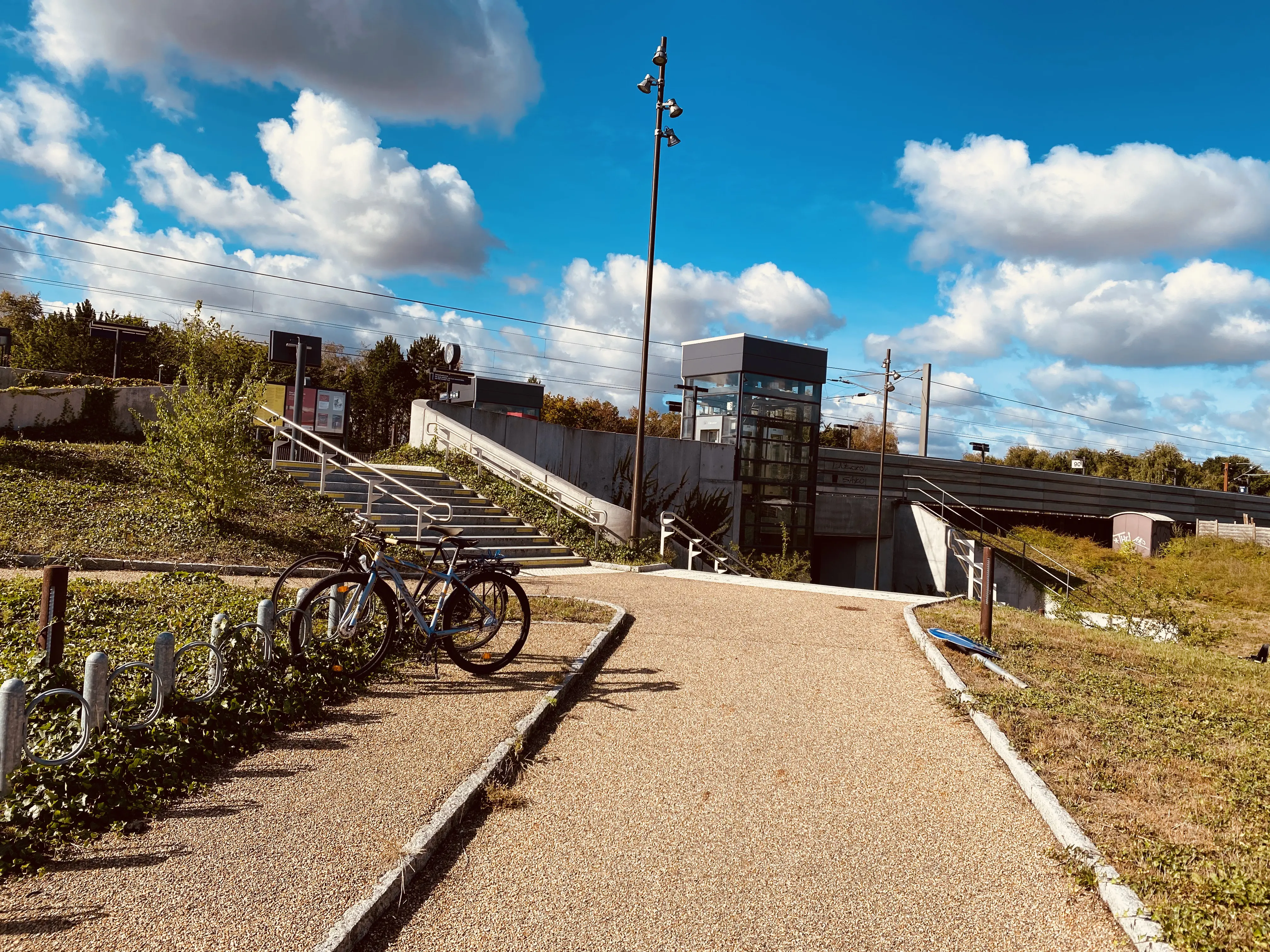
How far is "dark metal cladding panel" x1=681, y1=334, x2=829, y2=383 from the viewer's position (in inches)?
1092

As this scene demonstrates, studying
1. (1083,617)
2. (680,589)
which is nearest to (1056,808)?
(680,589)

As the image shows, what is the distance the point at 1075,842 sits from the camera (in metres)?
3.77

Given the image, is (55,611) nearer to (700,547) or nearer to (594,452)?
(700,547)

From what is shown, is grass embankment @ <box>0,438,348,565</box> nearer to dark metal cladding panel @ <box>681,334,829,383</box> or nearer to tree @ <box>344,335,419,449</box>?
dark metal cladding panel @ <box>681,334,829,383</box>

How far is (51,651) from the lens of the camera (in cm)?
480

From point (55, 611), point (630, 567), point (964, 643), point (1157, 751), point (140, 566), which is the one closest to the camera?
point (55, 611)

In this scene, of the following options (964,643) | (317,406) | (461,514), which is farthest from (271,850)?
(317,406)

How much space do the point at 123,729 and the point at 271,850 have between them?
4.44ft

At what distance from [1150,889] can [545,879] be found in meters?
2.52

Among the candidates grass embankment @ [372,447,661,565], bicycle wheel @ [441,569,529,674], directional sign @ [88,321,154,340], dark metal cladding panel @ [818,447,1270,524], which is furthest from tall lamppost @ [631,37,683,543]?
directional sign @ [88,321,154,340]

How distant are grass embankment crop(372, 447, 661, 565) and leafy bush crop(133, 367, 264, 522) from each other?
18.9ft

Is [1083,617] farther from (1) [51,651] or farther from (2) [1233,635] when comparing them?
(1) [51,651]

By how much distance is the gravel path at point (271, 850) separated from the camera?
281 centimetres

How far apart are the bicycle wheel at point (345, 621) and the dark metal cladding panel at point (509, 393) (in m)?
41.6
